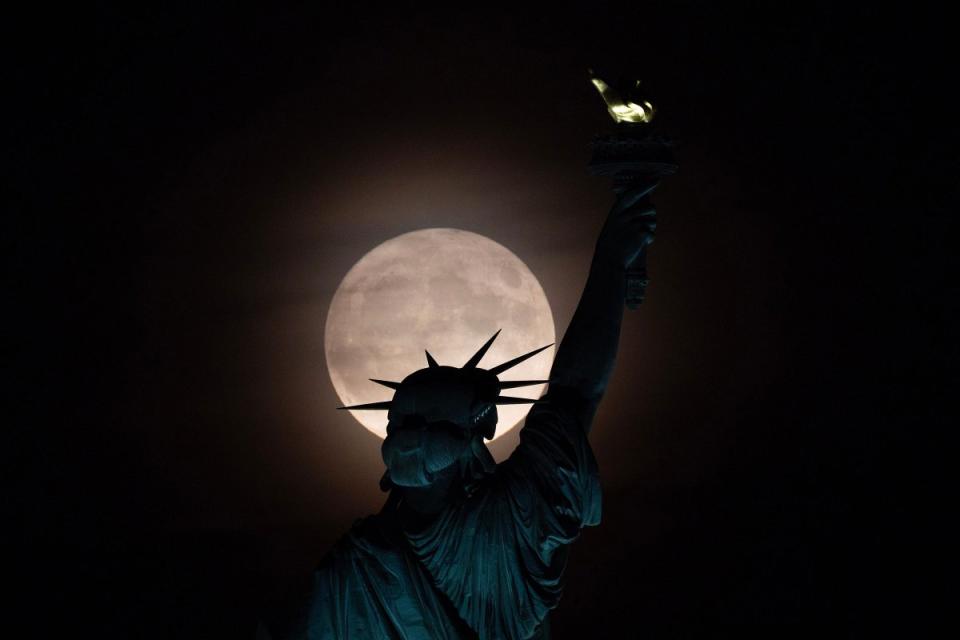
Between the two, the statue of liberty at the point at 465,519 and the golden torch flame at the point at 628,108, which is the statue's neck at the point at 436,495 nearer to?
the statue of liberty at the point at 465,519

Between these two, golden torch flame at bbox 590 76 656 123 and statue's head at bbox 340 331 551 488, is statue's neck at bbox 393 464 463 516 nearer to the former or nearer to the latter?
statue's head at bbox 340 331 551 488

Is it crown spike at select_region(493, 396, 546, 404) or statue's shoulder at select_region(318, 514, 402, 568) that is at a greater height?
crown spike at select_region(493, 396, 546, 404)

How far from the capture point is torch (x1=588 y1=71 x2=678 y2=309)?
9.53ft

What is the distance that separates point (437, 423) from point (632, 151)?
609 mm

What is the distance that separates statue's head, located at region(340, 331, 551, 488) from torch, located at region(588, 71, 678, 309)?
327 mm

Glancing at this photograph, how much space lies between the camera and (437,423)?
285 centimetres

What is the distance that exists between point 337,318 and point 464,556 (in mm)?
924

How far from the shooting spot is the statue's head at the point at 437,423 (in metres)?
2.84

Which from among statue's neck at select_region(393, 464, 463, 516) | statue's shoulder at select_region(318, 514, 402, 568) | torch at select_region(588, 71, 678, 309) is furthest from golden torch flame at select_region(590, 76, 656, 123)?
statue's shoulder at select_region(318, 514, 402, 568)

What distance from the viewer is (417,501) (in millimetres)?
2920

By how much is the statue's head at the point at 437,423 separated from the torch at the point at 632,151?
1.07 feet

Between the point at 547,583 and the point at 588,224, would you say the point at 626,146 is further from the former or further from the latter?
the point at 588,224

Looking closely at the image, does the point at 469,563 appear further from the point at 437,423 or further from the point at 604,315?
the point at 604,315

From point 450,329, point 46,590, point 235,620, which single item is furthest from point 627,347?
point 46,590
